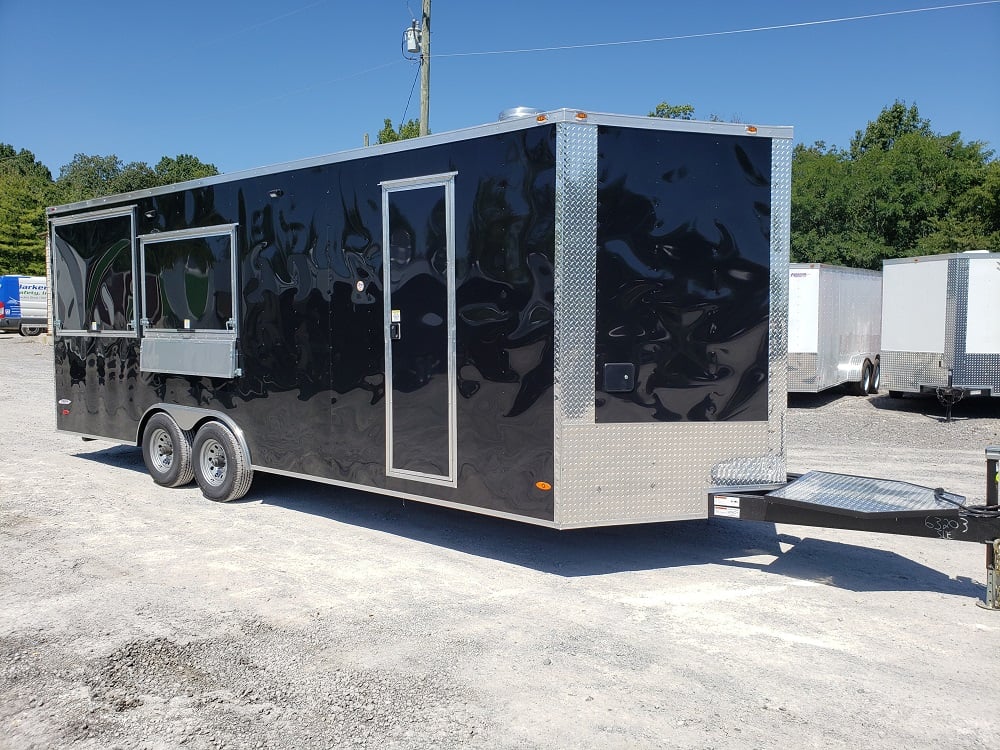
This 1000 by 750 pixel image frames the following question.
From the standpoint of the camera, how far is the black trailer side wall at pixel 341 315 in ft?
18.4

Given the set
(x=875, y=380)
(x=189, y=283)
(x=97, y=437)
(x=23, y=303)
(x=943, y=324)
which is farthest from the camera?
(x=23, y=303)

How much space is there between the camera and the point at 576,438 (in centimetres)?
550

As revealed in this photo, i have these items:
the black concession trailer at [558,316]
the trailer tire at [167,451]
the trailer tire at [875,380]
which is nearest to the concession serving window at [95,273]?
the trailer tire at [167,451]

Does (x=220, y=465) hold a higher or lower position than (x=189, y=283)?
lower

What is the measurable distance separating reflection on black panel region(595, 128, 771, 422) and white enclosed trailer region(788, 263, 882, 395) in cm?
957

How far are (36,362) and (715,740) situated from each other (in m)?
28.1

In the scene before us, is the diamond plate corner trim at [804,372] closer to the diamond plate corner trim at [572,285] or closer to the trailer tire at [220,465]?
the trailer tire at [220,465]

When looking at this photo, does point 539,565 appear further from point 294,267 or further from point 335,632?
point 294,267

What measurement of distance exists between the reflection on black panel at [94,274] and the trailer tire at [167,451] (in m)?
1.15

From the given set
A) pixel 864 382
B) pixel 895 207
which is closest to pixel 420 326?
pixel 864 382

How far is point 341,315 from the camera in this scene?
22.4ft

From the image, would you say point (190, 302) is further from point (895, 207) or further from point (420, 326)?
point (895, 207)

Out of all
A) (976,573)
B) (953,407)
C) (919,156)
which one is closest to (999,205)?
(919,156)

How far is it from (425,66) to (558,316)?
46.9 feet
